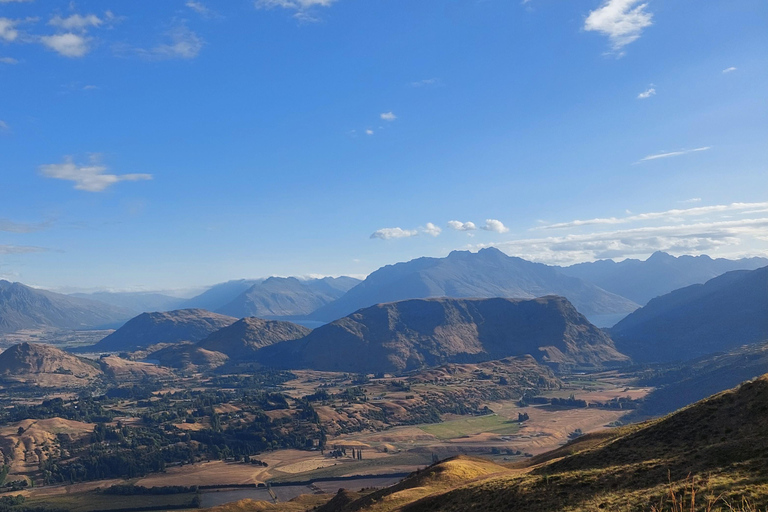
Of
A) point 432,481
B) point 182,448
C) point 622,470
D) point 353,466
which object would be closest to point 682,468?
point 622,470

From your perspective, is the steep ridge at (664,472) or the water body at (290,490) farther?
the water body at (290,490)

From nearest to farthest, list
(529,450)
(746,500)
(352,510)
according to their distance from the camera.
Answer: (746,500)
(352,510)
(529,450)

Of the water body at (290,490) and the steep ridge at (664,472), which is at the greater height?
the steep ridge at (664,472)

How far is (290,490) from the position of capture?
140 m

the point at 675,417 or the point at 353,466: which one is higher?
the point at 675,417

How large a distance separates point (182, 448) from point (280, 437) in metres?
34.9

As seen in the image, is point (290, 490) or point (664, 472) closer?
point (664, 472)

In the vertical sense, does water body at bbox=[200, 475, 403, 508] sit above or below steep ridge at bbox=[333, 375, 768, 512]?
below

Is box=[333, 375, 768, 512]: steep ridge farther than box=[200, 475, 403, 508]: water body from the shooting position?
No

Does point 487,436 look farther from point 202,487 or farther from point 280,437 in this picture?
point 202,487

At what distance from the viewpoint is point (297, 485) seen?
145 m

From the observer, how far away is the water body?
440 feet

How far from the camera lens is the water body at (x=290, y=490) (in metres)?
134

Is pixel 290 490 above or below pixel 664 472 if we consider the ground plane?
below
